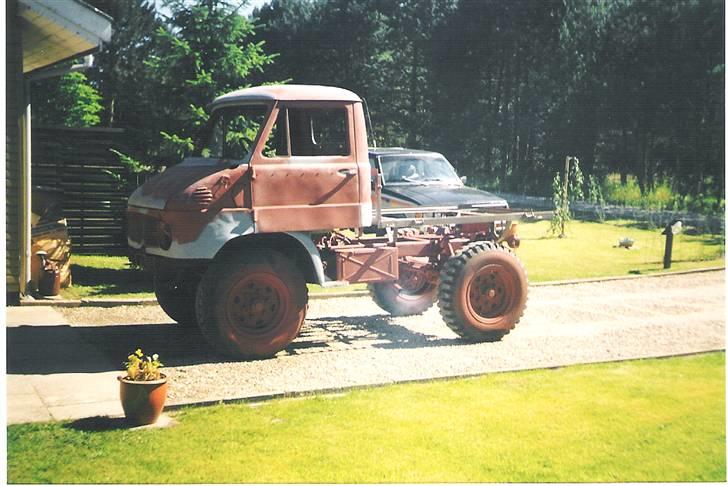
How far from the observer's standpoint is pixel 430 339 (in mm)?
8133

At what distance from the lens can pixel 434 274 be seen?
8367 millimetres

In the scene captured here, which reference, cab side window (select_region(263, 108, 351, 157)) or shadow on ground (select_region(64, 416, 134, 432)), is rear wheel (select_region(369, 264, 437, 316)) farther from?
shadow on ground (select_region(64, 416, 134, 432))

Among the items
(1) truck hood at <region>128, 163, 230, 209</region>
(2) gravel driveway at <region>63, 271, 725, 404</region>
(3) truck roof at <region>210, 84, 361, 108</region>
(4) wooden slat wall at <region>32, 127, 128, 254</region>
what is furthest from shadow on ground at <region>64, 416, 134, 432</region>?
(3) truck roof at <region>210, 84, 361, 108</region>

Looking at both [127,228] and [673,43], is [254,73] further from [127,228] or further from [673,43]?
[673,43]

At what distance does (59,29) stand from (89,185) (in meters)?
1.46

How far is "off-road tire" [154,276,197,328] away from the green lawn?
0.18 m

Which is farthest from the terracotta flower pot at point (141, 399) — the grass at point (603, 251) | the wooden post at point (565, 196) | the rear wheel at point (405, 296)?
the grass at point (603, 251)

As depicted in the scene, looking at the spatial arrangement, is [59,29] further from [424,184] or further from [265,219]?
[424,184]

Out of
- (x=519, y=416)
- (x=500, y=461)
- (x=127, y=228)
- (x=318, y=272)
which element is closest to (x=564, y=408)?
(x=519, y=416)

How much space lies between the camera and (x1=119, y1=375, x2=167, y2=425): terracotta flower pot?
576 centimetres

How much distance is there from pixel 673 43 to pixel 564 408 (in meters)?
2.99

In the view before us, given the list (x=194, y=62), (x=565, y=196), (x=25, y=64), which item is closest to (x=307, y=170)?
(x=194, y=62)

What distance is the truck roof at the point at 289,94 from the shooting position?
7.13 metres

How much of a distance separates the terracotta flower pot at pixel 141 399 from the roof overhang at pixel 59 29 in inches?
109
